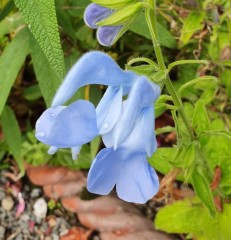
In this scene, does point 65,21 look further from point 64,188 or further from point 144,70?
point 144,70

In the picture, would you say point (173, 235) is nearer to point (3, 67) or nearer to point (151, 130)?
point (3, 67)

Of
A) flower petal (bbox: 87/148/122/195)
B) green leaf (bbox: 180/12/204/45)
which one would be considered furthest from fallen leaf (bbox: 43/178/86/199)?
flower petal (bbox: 87/148/122/195)

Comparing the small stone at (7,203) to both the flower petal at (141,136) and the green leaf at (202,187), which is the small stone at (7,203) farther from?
the flower petal at (141,136)

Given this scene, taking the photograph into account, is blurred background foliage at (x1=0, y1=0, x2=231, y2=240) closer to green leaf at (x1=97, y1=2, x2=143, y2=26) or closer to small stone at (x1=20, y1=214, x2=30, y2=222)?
small stone at (x1=20, y1=214, x2=30, y2=222)

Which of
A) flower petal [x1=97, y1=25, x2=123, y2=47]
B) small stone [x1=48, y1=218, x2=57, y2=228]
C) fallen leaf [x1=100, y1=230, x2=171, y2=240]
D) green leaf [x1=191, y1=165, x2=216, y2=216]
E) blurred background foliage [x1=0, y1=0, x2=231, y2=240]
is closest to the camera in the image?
flower petal [x1=97, y1=25, x2=123, y2=47]

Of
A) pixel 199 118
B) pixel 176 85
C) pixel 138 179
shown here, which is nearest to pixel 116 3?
pixel 138 179

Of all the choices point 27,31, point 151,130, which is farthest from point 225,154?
point 151,130
